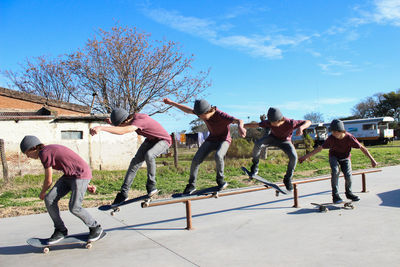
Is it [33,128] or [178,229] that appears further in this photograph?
[33,128]

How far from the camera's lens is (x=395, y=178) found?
37.6 feet

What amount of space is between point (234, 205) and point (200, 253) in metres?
3.74

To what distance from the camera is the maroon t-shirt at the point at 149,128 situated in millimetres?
5273

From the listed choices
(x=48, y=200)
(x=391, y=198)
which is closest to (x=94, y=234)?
(x=48, y=200)

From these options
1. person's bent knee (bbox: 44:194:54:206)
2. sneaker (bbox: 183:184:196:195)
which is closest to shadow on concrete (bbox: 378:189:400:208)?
sneaker (bbox: 183:184:196:195)

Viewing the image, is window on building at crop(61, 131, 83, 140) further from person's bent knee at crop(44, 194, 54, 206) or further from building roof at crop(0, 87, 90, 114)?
person's bent knee at crop(44, 194, 54, 206)

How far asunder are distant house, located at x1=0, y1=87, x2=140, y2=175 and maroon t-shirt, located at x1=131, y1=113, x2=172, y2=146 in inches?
409

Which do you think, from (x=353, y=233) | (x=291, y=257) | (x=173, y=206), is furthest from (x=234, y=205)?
(x=291, y=257)

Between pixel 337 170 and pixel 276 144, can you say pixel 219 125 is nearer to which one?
pixel 276 144

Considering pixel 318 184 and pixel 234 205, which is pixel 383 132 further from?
pixel 234 205

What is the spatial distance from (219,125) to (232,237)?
1.97 meters

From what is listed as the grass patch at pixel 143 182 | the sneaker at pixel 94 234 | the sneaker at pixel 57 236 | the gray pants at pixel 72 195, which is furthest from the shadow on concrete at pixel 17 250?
the grass patch at pixel 143 182

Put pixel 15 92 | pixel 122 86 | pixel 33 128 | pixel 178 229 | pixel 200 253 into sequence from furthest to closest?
pixel 122 86 → pixel 15 92 → pixel 33 128 → pixel 178 229 → pixel 200 253

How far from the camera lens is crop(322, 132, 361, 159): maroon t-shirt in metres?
7.12
